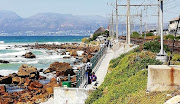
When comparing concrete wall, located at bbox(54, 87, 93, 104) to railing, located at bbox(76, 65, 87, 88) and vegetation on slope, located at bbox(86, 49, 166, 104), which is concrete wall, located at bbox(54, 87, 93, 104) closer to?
vegetation on slope, located at bbox(86, 49, 166, 104)

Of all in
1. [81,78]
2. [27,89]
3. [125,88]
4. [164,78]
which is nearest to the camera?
[164,78]

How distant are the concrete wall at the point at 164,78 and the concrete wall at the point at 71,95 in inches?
211

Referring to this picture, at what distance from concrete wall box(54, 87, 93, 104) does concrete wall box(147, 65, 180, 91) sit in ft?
17.6

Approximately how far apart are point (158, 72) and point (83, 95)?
579cm

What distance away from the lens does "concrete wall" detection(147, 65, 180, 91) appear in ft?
29.0

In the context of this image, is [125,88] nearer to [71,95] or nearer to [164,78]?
[164,78]

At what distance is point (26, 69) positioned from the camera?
119 feet

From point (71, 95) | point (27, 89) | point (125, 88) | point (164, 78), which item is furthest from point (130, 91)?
point (27, 89)

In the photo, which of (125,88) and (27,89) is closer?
(125,88)

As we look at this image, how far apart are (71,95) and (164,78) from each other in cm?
633

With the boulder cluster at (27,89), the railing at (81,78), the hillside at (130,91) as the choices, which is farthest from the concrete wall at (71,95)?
the boulder cluster at (27,89)

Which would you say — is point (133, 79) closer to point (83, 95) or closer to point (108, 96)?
point (108, 96)

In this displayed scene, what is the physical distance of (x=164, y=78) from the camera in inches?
357

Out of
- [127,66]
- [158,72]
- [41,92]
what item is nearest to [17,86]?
[41,92]
